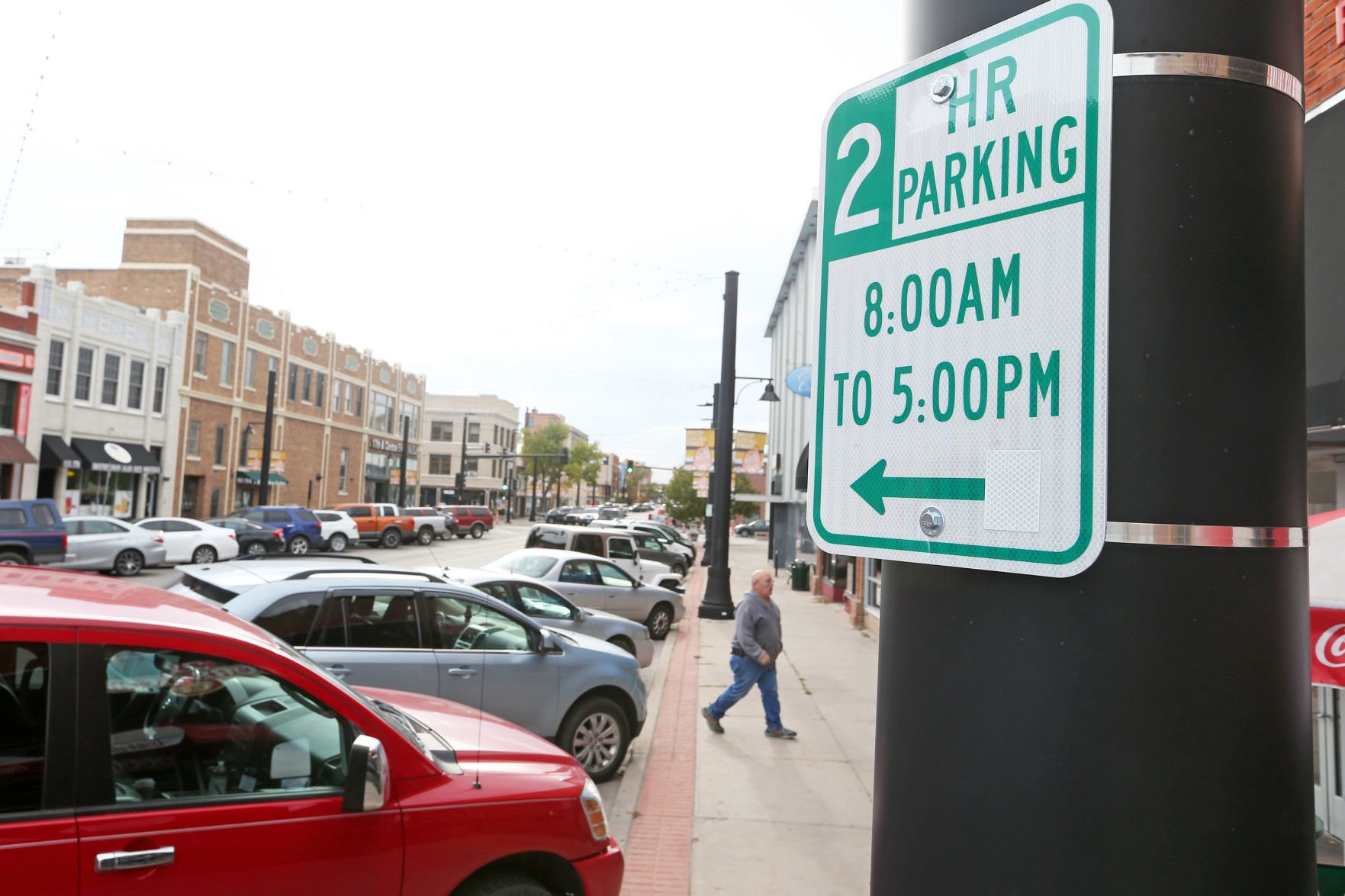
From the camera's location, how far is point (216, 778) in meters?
3.02

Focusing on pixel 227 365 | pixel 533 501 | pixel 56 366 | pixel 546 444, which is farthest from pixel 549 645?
pixel 546 444

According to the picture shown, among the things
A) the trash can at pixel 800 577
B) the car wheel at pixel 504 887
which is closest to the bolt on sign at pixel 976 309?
the car wheel at pixel 504 887

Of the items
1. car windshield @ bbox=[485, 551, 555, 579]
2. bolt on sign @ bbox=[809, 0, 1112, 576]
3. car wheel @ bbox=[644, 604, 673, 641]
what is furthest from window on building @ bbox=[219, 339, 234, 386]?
bolt on sign @ bbox=[809, 0, 1112, 576]

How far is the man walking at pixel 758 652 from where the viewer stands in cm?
920

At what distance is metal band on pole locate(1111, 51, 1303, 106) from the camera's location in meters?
1.40

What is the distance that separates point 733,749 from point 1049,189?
818 centimetres

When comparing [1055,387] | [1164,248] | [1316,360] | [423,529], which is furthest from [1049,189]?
[423,529]

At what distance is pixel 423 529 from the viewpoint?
1618 inches

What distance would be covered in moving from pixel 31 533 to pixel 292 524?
11876mm

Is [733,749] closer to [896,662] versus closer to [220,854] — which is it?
[220,854]

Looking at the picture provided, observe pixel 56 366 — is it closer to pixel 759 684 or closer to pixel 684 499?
pixel 759 684

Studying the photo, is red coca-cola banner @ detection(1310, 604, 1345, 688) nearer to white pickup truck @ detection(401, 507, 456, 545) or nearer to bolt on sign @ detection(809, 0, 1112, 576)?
bolt on sign @ detection(809, 0, 1112, 576)

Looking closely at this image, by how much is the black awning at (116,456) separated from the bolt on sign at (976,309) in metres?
37.1

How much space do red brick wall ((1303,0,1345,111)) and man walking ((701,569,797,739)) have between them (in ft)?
19.7
